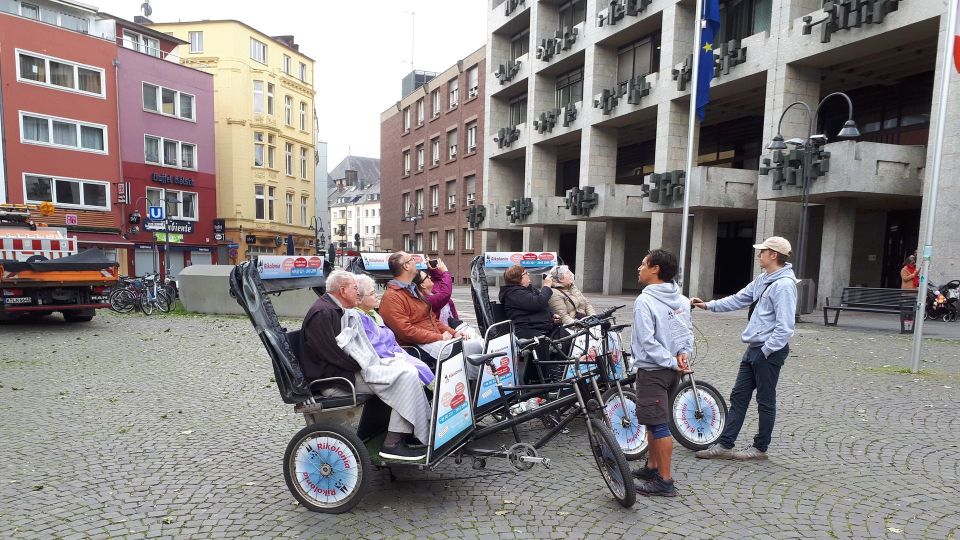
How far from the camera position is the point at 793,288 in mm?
4480

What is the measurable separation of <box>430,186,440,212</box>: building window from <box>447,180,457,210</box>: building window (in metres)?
1.57

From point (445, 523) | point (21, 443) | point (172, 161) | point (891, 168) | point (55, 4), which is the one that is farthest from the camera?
point (172, 161)

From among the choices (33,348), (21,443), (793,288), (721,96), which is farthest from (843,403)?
(721,96)

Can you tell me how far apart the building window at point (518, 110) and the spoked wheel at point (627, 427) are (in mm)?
31340

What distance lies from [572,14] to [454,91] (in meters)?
12.8

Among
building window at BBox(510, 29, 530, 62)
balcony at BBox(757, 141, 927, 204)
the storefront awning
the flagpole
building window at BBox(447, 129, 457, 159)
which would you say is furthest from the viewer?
building window at BBox(447, 129, 457, 159)

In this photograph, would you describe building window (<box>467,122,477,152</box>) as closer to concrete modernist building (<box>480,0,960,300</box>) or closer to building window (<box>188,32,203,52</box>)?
concrete modernist building (<box>480,0,960,300</box>)

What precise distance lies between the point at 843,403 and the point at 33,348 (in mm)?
11964

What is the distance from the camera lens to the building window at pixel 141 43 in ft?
109

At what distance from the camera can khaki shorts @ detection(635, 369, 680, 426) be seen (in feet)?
12.9

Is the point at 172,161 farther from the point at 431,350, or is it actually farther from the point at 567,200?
the point at 431,350

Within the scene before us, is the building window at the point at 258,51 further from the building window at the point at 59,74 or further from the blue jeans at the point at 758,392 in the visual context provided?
the blue jeans at the point at 758,392

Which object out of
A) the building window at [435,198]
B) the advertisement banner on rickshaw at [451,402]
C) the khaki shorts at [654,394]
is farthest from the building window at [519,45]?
the advertisement banner on rickshaw at [451,402]

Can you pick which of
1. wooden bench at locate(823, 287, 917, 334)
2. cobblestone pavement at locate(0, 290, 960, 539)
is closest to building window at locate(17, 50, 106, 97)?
cobblestone pavement at locate(0, 290, 960, 539)
